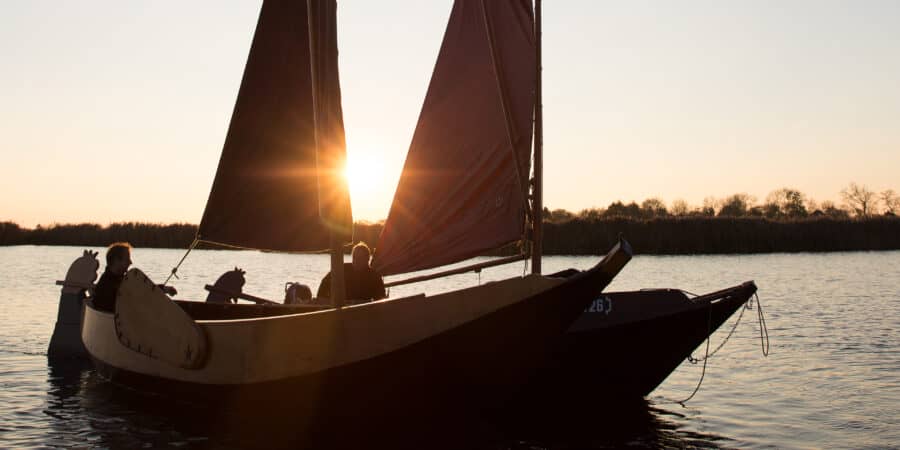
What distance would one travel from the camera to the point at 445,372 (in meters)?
9.05

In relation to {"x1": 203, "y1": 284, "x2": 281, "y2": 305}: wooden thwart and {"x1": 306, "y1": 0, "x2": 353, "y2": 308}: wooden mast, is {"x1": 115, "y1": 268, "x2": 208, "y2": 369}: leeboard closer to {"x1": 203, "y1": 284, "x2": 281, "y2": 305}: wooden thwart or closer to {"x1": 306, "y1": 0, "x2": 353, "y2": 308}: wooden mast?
{"x1": 306, "y1": 0, "x2": 353, "y2": 308}: wooden mast

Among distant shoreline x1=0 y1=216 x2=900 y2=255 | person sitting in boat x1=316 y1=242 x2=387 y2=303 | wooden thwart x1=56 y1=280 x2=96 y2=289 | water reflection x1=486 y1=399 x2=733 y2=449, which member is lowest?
water reflection x1=486 y1=399 x2=733 y2=449

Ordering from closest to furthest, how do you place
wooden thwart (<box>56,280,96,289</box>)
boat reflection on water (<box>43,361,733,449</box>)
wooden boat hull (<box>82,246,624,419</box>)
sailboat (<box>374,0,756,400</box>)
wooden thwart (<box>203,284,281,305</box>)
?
wooden boat hull (<box>82,246,624,419</box>), boat reflection on water (<box>43,361,733,449</box>), sailboat (<box>374,0,756,400</box>), wooden thwart (<box>203,284,281,305</box>), wooden thwart (<box>56,280,96,289</box>)

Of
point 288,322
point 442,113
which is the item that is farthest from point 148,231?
point 288,322

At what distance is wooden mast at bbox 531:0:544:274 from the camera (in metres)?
11.1

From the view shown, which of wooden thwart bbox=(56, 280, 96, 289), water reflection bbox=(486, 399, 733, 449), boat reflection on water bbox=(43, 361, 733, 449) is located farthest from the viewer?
wooden thwart bbox=(56, 280, 96, 289)

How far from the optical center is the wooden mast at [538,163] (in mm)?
11070

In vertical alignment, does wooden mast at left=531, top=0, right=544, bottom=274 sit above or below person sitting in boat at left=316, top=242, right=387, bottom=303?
above

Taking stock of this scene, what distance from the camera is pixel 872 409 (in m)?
11.4

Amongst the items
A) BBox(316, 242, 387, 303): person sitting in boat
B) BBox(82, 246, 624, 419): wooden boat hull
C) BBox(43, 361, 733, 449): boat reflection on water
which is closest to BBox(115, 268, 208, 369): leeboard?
BBox(82, 246, 624, 419): wooden boat hull

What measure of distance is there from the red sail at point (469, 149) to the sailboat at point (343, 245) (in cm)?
3

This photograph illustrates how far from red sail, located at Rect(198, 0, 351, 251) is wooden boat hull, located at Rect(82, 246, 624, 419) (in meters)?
2.72

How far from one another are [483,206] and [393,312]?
3.56m

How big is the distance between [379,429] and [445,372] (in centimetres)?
125
